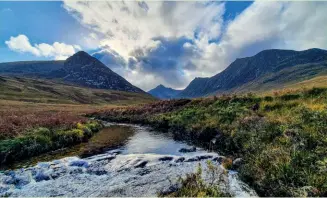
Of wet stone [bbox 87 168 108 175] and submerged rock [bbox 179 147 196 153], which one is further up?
submerged rock [bbox 179 147 196 153]

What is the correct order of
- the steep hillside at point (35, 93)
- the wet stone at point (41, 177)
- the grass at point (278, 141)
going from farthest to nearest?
the steep hillside at point (35, 93) → the wet stone at point (41, 177) → the grass at point (278, 141)

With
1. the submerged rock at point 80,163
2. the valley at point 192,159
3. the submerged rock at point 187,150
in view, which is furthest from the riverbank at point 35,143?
the submerged rock at point 187,150

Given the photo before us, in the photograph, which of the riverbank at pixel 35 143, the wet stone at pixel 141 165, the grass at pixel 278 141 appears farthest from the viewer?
the riverbank at pixel 35 143

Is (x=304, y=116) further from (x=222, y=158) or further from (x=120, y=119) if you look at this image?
(x=120, y=119)

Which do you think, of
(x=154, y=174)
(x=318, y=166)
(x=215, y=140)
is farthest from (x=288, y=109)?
(x=154, y=174)

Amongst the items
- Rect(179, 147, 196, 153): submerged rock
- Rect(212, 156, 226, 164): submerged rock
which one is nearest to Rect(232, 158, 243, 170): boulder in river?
Rect(212, 156, 226, 164): submerged rock

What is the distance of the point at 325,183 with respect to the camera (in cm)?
823

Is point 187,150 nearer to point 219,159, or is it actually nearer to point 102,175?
point 219,159

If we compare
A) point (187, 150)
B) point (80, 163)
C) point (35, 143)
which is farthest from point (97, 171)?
point (187, 150)

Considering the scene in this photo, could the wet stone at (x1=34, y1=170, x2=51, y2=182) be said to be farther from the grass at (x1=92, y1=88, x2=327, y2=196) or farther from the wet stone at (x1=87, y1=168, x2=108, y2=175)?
the grass at (x1=92, y1=88, x2=327, y2=196)

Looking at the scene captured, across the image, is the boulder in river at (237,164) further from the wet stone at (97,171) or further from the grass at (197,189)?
the wet stone at (97,171)

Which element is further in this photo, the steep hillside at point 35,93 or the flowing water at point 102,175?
the steep hillside at point 35,93

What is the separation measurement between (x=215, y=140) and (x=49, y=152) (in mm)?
14908

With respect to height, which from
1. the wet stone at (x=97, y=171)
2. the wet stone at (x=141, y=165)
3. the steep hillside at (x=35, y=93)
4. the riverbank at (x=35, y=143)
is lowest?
the wet stone at (x=97, y=171)
